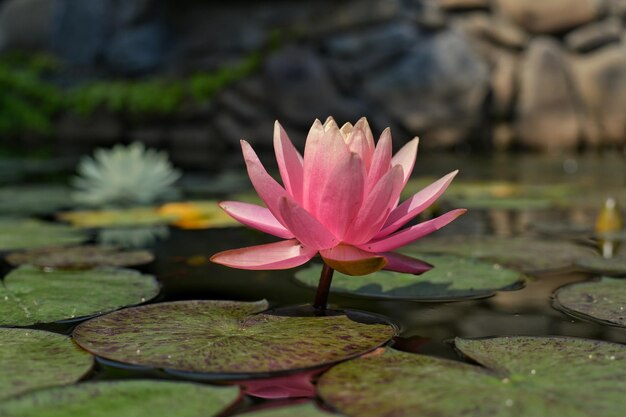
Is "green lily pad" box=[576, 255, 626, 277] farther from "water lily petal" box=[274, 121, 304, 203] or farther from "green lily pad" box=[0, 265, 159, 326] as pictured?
"green lily pad" box=[0, 265, 159, 326]

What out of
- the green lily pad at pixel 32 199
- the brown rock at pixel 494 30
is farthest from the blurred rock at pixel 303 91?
the green lily pad at pixel 32 199

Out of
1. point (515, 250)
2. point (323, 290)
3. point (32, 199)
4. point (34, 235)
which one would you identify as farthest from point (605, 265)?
point (32, 199)

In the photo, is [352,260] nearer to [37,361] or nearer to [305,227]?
[305,227]

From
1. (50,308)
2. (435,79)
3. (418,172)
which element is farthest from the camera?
(435,79)

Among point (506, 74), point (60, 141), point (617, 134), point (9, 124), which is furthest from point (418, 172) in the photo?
point (9, 124)

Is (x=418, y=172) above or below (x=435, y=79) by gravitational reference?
below

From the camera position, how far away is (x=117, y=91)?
717 cm

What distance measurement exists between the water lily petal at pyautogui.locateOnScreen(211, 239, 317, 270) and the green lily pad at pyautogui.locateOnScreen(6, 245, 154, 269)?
642mm

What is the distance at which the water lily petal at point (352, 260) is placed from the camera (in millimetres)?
905

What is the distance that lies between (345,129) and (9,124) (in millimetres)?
7472

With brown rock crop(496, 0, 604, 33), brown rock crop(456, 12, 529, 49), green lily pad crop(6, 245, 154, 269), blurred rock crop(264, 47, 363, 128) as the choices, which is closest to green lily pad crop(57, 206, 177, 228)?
green lily pad crop(6, 245, 154, 269)

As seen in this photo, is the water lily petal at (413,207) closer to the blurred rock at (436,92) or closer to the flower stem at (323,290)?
the flower stem at (323,290)

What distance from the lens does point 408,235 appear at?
965 mm

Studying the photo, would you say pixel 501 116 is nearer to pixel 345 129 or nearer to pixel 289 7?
pixel 289 7
